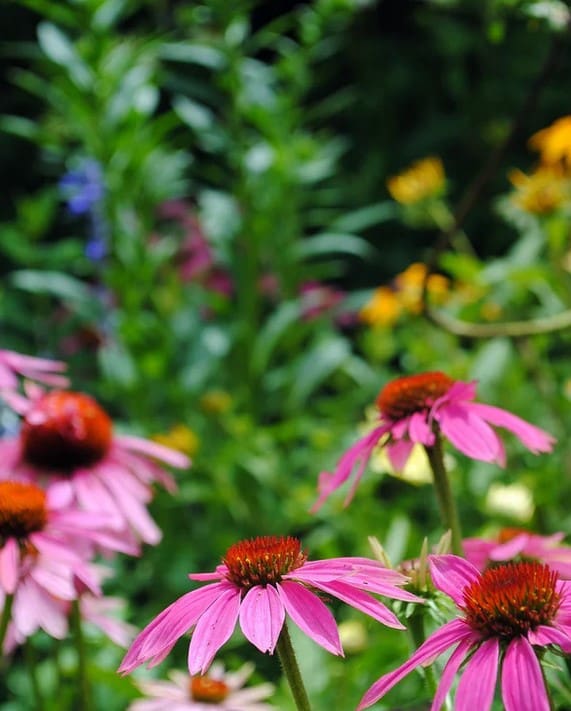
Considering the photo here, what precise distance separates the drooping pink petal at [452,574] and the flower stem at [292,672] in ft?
0.21

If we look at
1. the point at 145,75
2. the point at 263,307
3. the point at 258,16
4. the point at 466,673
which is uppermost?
the point at 258,16

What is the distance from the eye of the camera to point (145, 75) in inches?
69.4

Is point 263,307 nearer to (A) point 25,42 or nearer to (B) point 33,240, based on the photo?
(B) point 33,240

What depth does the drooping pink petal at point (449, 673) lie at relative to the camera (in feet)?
1.14

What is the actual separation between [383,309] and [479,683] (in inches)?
63.0

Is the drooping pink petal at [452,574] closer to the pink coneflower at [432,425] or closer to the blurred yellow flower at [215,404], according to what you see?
the pink coneflower at [432,425]

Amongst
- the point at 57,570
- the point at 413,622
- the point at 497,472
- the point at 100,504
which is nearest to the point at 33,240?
the point at 497,472

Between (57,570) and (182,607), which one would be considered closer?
(182,607)

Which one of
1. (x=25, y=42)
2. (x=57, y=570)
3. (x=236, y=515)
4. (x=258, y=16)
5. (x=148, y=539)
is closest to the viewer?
(x=57, y=570)

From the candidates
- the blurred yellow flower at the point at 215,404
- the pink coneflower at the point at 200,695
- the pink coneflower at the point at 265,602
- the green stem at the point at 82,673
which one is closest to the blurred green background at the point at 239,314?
the blurred yellow flower at the point at 215,404

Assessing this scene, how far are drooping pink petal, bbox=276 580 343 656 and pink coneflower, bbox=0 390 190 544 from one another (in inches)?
16.1

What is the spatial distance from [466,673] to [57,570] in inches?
13.4

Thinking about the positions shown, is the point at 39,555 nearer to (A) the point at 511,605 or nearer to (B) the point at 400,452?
(B) the point at 400,452

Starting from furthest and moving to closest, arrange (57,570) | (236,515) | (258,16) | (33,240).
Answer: (258,16) → (33,240) → (236,515) → (57,570)
